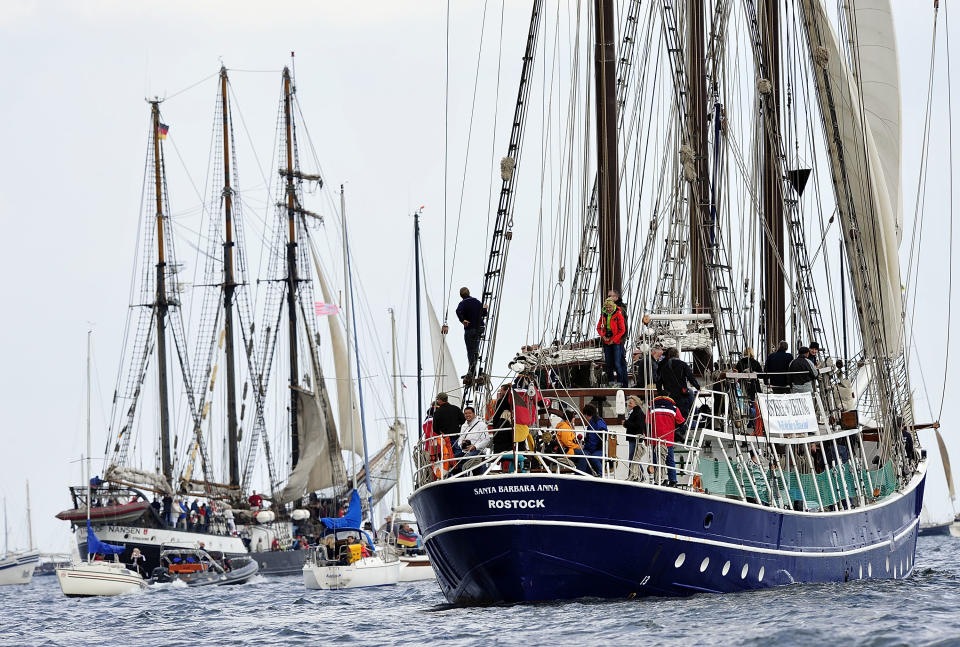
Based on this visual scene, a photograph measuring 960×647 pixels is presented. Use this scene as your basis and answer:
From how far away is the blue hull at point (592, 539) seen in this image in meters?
25.0

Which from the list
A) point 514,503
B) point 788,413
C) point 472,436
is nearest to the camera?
point 514,503

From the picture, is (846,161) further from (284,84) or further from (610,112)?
(284,84)

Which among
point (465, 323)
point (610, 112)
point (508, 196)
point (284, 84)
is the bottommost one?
point (465, 323)

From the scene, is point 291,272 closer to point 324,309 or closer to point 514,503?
point 324,309

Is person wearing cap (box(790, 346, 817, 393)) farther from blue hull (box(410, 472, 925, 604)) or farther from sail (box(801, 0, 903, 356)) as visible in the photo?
sail (box(801, 0, 903, 356))

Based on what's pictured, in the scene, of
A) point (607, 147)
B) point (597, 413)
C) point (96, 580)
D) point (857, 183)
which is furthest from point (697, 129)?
point (96, 580)

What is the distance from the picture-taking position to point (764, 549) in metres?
26.9

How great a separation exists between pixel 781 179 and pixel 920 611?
1621 cm

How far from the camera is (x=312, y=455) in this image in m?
86.4

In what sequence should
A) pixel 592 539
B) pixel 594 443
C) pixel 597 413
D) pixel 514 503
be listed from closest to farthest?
pixel 592 539
pixel 514 503
pixel 594 443
pixel 597 413

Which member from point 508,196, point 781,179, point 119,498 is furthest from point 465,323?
point 119,498

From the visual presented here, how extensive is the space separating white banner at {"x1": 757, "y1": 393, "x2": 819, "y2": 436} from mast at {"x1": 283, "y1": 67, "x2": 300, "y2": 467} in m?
59.3

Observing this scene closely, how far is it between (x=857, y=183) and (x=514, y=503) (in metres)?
15.7

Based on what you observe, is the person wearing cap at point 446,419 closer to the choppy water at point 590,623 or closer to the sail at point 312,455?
Answer: the choppy water at point 590,623
